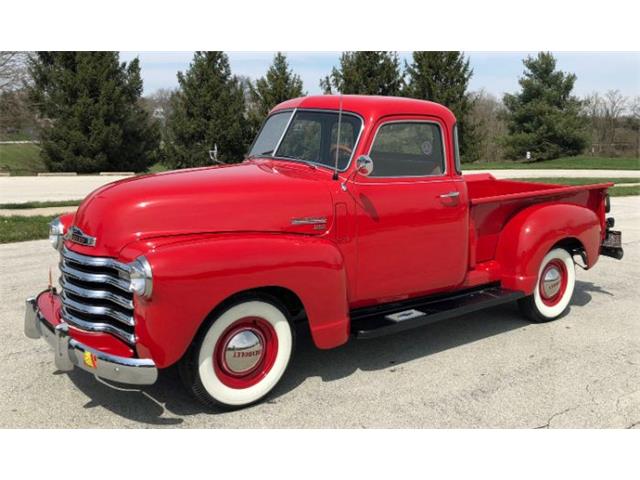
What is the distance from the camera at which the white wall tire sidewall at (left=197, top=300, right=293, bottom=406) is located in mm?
3488

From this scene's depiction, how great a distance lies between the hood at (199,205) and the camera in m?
3.49

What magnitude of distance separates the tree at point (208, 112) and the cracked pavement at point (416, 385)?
77.1 feet

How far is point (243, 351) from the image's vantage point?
365cm

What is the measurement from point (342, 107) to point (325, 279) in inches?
59.8

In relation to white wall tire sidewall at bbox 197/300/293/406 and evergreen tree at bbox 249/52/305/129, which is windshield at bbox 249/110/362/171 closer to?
white wall tire sidewall at bbox 197/300/293/406

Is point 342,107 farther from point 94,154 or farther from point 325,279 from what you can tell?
point 94,154

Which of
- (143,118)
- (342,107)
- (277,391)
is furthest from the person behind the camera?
(143,118)

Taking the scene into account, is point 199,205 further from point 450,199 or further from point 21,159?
point 21,159

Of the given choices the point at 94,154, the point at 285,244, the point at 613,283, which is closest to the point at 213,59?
the point at 94,154

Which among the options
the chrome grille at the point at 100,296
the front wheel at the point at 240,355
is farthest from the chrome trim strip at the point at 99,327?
the front wheel at the point at 240,355

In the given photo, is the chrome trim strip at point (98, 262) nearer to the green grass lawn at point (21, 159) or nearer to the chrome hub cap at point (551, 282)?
the chrome hub cap at point (551, 282)

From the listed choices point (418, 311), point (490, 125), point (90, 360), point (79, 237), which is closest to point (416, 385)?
point (418, 311)

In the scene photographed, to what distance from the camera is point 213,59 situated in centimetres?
2814

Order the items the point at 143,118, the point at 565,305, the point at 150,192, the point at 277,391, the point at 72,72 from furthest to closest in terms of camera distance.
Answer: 1. the point at 143,118
2. the point at 72,72
3. the point at 565,305
4. the point at 277,391
5. the point at 150,192
